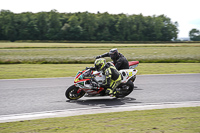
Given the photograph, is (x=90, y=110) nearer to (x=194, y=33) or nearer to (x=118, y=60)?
(x=118, y=60)

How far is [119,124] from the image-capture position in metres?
5.93

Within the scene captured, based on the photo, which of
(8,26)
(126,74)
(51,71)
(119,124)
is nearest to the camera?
(119,124)

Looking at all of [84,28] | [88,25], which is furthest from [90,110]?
[88,25]

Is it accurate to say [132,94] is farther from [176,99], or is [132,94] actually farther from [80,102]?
[80,102]

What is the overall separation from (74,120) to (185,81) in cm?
781

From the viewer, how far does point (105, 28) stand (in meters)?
101

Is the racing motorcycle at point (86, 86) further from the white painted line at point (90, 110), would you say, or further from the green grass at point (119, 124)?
the green grass at point (119, 124)

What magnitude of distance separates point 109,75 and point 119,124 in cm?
301

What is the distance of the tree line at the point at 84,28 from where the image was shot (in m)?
90.8

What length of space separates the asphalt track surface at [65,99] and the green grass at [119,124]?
103cm

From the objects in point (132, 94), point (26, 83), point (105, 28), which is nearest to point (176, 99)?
point (132, 94)

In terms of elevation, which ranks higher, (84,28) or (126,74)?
(84,28)

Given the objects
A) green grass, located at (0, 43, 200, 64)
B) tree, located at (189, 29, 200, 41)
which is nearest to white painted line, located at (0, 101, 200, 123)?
green grass, located at (0, 43, 200, 64)

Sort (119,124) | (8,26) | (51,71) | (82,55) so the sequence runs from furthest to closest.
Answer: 1. (8,26)
2. (82,55)
3. (51,71)
4. (119,124)
